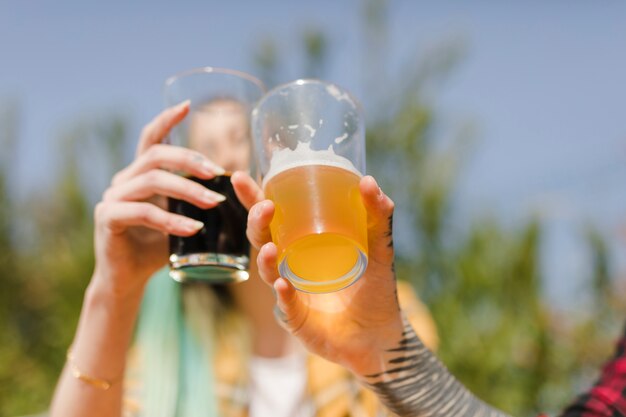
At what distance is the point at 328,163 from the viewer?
112cm

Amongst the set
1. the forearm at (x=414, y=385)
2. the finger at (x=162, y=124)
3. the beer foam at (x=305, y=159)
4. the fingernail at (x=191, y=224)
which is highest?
the beer foam at (x=305, y=159)

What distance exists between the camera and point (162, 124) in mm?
1510

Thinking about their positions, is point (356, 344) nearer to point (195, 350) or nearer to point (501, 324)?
point (195, 350)

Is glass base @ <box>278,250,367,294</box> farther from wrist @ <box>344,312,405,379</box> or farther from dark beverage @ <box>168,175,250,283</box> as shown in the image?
dark beverage @ <box>168,175,250,283</box>

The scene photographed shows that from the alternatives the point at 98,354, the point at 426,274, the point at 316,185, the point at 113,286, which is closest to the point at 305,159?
the point at 316,185

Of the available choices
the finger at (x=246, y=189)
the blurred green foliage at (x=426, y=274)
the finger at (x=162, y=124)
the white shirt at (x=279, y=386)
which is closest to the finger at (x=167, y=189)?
the finger at (x=162, y=124)

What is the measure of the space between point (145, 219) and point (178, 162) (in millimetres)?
140

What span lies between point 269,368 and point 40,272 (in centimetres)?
616

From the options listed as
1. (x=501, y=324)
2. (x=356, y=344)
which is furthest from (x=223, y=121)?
(x=501, y=324)

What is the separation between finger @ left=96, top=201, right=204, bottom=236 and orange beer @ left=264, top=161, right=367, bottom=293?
329 mm

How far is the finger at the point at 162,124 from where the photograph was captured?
1495 millimetres

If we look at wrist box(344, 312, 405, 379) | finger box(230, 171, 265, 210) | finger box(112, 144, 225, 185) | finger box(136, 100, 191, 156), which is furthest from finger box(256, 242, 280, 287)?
finger box(136, 100, 191, 156)

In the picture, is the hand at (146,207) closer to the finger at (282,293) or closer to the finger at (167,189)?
the finger at (167,189)

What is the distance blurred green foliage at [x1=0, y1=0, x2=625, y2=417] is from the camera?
5340 millimetres
